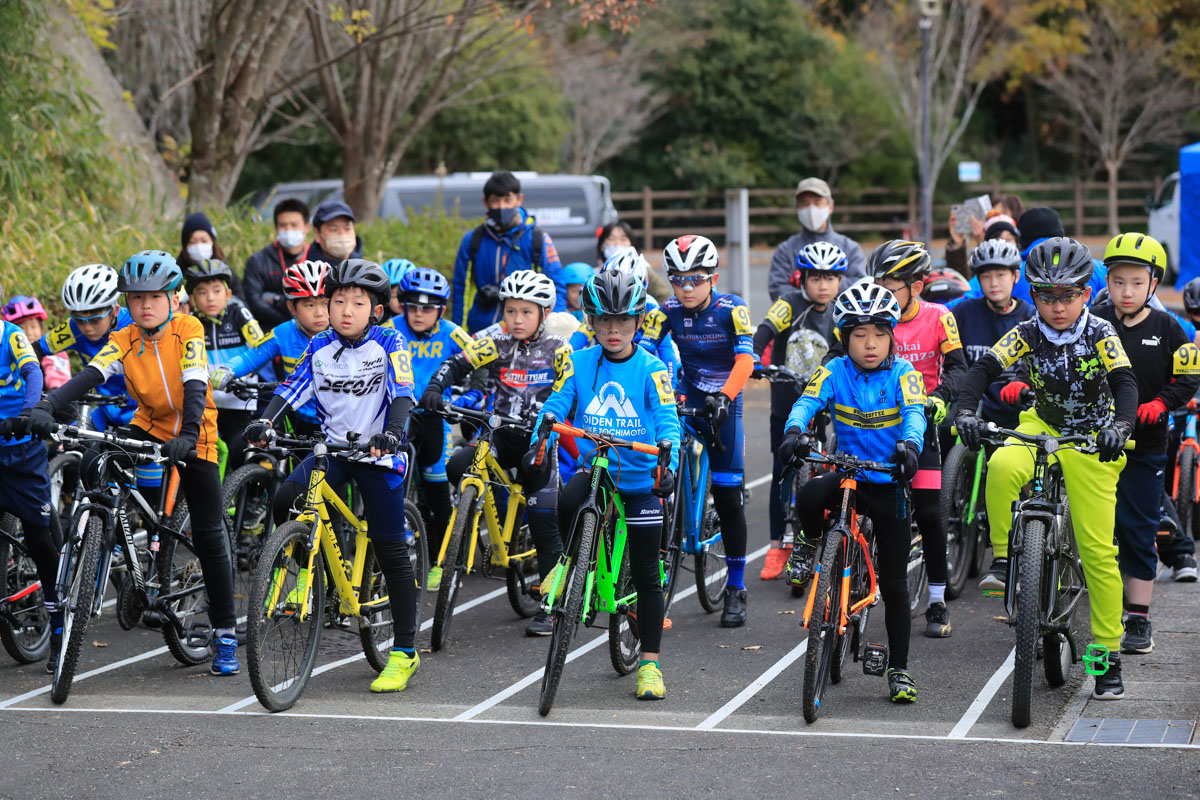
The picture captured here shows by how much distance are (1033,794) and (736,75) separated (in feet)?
126

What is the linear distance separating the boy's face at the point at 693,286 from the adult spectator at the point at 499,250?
2605 millimetres

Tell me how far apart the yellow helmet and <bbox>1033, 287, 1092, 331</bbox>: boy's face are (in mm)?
277

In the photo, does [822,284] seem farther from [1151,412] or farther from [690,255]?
[1151,412]

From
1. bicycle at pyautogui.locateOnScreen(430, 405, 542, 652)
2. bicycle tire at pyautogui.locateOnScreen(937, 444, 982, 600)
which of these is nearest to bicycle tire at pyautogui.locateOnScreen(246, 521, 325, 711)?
bicycle at pyautogui.locateOnScreen(430, 405, 542, 652)

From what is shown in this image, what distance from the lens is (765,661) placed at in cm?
764

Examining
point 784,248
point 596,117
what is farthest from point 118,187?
point 596,117

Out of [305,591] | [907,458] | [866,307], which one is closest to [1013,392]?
[866,307]

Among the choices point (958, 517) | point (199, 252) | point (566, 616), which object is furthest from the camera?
point (199, 252)

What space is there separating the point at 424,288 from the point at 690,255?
1.63 meters

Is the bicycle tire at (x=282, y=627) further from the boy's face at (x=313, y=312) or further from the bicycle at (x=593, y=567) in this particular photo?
the boy's face at (x=313, y=312)

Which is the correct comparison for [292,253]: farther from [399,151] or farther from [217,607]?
[399,151]

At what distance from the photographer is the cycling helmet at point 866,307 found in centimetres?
669

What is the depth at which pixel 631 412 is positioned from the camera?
690cm

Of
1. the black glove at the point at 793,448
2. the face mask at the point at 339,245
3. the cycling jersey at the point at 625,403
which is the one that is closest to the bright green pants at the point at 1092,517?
the black glove at the point at 793,448
